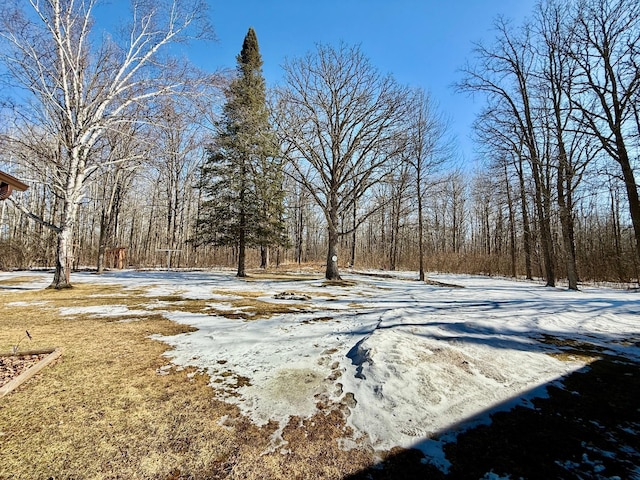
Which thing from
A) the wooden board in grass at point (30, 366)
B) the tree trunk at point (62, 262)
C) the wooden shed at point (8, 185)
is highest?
the wooden shed at point (8, 185)

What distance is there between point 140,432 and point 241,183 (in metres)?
13.3

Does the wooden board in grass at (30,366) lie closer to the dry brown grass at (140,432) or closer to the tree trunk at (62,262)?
the dry brown grass at (140,432)

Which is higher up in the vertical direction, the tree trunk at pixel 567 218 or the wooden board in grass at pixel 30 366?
the tree trunk at pixel 567 218

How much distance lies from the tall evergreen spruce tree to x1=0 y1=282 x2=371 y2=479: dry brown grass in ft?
37.8

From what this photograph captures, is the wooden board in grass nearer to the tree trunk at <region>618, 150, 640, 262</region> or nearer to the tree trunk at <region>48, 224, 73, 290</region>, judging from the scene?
the tree trunk at <region>48, 224, 73, 290</region>

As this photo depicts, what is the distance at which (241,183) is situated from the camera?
1425 centimetres

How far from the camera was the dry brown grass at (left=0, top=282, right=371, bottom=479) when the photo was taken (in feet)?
5.41

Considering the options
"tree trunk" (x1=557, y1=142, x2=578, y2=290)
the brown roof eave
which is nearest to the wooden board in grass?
the brown roof eave

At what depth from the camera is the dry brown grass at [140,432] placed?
165 centimetres

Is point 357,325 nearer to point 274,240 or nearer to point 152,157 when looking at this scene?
point 152,157

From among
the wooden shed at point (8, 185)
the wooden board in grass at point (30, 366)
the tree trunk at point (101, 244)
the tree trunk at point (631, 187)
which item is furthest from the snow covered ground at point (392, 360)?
the tree trunk at point (101, 244)

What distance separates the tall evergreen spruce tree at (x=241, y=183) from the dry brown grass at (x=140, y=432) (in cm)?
1153

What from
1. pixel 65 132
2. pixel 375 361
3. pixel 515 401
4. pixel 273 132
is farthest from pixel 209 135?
pixel 515 401

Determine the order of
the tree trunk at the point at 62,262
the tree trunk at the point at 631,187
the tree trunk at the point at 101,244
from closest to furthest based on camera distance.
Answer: the tree trunk at the point at 631,187 < the tree trunk at the point at 62,262 < the tree trunk at the point at 101,244
